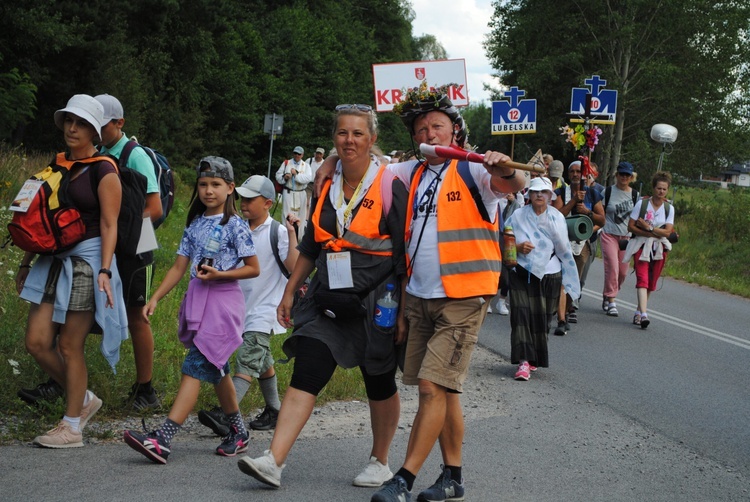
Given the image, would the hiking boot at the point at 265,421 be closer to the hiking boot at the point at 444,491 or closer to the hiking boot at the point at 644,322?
the hiking boot at the point at 444,491

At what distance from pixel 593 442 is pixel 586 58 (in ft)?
123

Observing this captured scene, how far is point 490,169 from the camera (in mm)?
4695

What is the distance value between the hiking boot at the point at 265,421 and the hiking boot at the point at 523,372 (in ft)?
10.2

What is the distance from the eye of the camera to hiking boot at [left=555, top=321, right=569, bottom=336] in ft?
39.1

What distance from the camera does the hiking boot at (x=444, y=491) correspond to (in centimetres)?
501

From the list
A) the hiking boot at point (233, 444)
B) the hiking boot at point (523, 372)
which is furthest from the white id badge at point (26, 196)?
the hiking boot at point (523, 372)

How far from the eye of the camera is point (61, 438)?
18.3 feet

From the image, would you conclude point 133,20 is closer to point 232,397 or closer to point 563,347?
point 563,347

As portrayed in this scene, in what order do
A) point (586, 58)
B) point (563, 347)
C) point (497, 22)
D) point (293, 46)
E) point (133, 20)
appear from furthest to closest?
1. point (293, 46)
2. point (497, 22)
3. point (586, 58)
4. point (133, 20)
5. point (563, 347)

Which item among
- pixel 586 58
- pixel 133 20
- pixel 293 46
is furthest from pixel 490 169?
pixel 293 46

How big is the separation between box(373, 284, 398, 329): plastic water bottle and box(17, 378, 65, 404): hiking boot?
8.19 ft

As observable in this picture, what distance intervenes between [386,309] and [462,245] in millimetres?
509

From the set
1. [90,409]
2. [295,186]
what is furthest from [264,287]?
[295,186]

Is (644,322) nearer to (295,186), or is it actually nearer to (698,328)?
(698,328)
